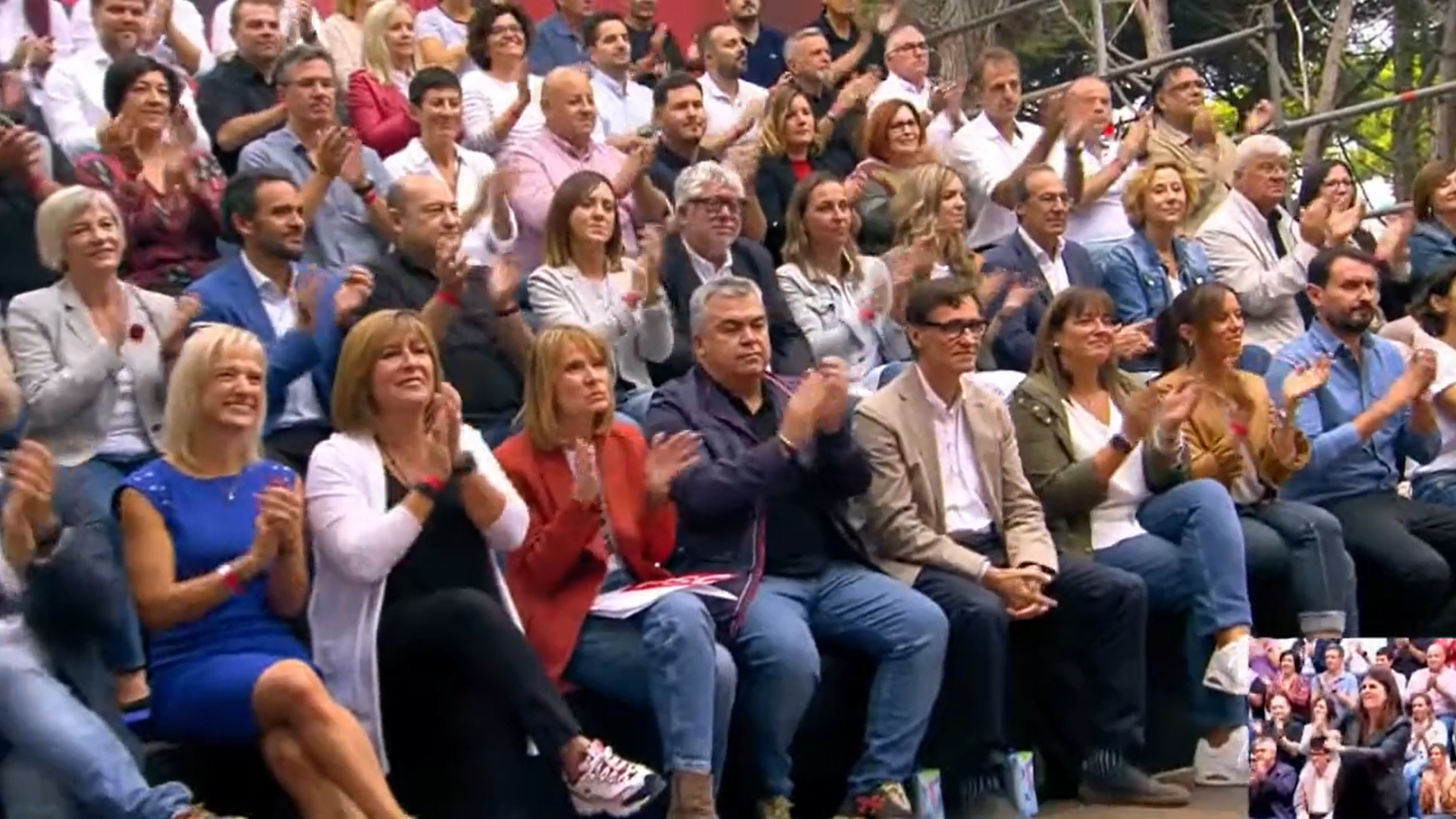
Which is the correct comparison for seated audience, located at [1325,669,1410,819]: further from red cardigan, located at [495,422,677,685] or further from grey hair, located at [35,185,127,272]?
grey hair, located at [35,185,127,272]

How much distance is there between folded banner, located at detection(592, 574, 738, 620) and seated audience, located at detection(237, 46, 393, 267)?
1.68 m

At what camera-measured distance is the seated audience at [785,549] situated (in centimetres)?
511

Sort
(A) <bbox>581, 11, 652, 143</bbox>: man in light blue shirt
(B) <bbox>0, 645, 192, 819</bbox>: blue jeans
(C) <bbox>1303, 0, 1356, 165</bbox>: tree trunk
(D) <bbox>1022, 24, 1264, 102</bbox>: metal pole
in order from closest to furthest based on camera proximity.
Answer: (B) <bbox>0, 645, 192, 819</bbox>: blue jeans, (A) <bbox>581, 11, 652, 143</bbox>: man in light blue shirt, (D) <bbox>1022, 24, 1264, 102</bbox>: metal pole, (C) <bbox>1303, 0, 1356, 165</bbox>: tree trunk

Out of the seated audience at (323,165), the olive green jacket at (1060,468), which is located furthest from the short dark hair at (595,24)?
the olive green jacket at (1060,468)

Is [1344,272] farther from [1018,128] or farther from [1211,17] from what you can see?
[1211,17]

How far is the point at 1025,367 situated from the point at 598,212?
4.63ft

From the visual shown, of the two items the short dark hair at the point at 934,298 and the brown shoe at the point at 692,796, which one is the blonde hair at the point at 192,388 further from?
the short dark hair at the point at 934,298

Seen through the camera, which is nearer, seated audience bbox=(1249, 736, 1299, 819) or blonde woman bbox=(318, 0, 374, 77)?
seated audience bbox=(1249, 736, 1299, 819)

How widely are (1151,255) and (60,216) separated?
356 cm

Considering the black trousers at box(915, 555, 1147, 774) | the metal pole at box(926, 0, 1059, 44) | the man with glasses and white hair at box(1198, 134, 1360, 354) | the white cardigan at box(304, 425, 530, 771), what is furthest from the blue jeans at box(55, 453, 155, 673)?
the metal pole at box(926, 0, 1059, 44)

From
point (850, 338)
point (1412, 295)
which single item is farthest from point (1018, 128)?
point (850, 338)

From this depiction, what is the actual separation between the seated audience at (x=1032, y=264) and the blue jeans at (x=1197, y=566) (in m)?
1.01

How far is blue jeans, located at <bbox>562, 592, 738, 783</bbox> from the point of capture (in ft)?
15.7

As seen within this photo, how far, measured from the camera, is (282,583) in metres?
4.54
